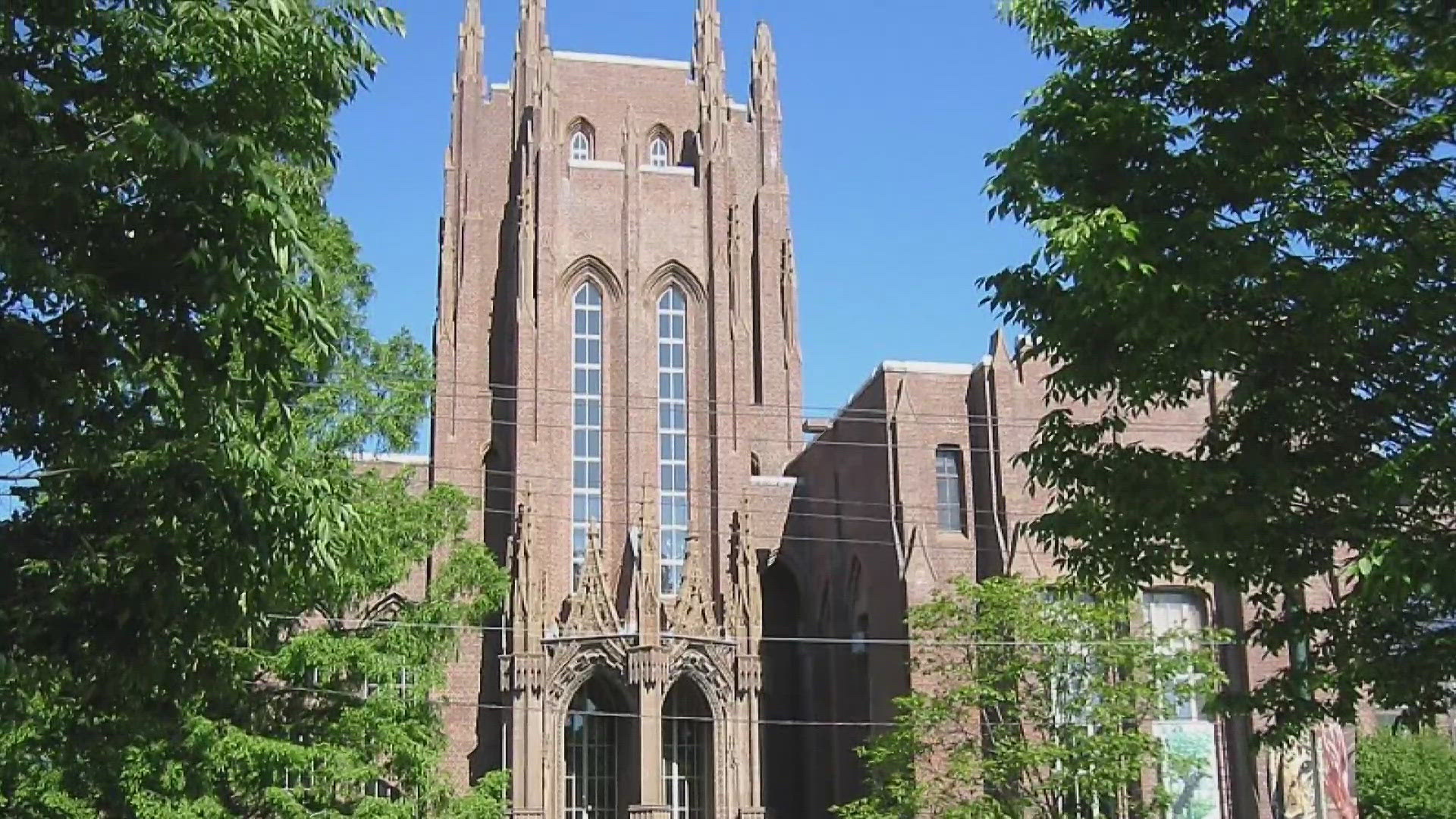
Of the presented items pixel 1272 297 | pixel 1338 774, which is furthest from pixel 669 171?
pixel 1272 297

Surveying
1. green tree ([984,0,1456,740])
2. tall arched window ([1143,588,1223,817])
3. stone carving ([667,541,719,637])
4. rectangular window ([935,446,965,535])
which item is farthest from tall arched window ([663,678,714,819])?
green tree ([984,0,1456,740])

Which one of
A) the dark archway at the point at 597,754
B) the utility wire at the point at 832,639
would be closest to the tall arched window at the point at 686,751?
the dark archway at the point at 597,754

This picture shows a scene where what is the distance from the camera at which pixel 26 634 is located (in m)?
10.7

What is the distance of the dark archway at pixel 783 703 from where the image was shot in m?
46.1

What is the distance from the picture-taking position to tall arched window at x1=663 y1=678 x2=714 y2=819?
41.4m

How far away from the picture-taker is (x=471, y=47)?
51344 mm

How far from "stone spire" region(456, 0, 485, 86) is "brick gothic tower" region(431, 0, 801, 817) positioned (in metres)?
0.08

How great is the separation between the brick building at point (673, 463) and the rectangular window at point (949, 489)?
5cm

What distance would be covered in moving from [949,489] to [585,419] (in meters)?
11.8

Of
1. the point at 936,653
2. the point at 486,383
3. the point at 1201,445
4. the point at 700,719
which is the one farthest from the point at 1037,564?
the point at 1201,445

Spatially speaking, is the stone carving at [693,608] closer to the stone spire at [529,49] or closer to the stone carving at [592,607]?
the stone carving at [592,607]

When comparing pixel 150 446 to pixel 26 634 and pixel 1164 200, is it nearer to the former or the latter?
pixel 26 634

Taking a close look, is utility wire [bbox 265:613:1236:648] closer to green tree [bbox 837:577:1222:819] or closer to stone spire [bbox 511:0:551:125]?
green tree [bbox 837:577:1222:819]

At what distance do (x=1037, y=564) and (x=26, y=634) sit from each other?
97.9 ft
